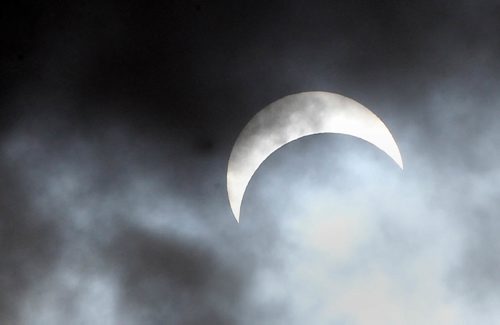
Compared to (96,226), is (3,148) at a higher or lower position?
higher

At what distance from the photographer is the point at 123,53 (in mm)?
7328

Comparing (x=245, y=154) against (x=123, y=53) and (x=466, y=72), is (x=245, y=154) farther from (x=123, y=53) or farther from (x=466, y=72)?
(x=466, y=72)

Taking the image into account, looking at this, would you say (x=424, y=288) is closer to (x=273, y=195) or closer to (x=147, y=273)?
(x=273, y=195)

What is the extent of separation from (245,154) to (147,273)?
1.86m

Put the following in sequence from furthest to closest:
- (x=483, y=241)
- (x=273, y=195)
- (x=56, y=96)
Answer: (x=56, y=96) < (x=273, y=195) < (x=483, y=241)

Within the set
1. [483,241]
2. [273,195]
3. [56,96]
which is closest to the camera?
[483,241]

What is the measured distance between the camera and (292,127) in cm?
700

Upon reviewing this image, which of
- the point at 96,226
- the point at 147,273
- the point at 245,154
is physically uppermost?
the point at 245,154

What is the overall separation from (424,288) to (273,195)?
2009mm

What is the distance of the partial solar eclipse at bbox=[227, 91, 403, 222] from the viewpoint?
684 cm

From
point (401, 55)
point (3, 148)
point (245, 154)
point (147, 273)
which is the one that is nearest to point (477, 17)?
point (401, 55)

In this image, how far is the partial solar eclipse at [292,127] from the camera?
6840 mm

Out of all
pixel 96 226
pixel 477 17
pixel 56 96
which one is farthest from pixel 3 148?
pixel 477 17

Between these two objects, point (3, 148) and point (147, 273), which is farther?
point (3, 148)
